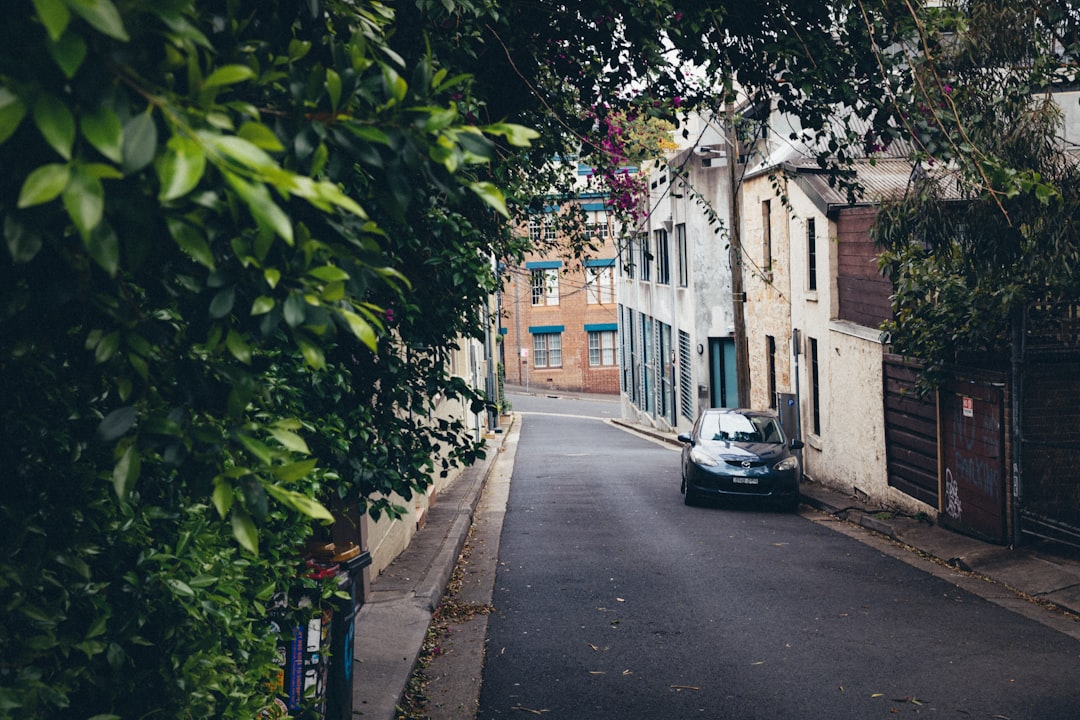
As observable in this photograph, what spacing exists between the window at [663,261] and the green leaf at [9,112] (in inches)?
1396

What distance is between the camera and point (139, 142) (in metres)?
1.72

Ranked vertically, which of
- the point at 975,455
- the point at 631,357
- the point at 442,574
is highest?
the point at 631,357

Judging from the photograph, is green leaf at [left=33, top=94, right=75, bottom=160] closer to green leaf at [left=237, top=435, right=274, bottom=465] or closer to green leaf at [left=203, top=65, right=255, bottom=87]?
green leaf at [left=203, top=65, right=255, bottom=87]

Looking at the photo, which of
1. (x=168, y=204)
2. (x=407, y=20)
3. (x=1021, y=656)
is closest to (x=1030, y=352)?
(x=1021, y=656)

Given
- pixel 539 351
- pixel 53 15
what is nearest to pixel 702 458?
pixel 53 15

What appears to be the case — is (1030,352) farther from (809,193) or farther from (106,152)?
(106,152)

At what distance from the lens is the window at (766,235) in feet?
77.1

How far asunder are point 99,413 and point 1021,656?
7570 millimetres

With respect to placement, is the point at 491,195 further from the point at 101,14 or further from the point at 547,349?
the point at 547,349

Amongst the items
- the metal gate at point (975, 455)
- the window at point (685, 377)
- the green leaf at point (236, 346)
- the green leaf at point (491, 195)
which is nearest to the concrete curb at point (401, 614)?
the green leaf at point (236, 346)

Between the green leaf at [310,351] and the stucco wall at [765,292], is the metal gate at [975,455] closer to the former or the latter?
the stucco wall at [765,292]

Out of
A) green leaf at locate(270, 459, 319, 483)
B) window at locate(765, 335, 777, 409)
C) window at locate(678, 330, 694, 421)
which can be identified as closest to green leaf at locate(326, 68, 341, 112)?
green leaf at locate(270, 459, 319, 483)

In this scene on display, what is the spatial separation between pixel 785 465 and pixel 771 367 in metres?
7.50

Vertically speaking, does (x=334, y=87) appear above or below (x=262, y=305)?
above
